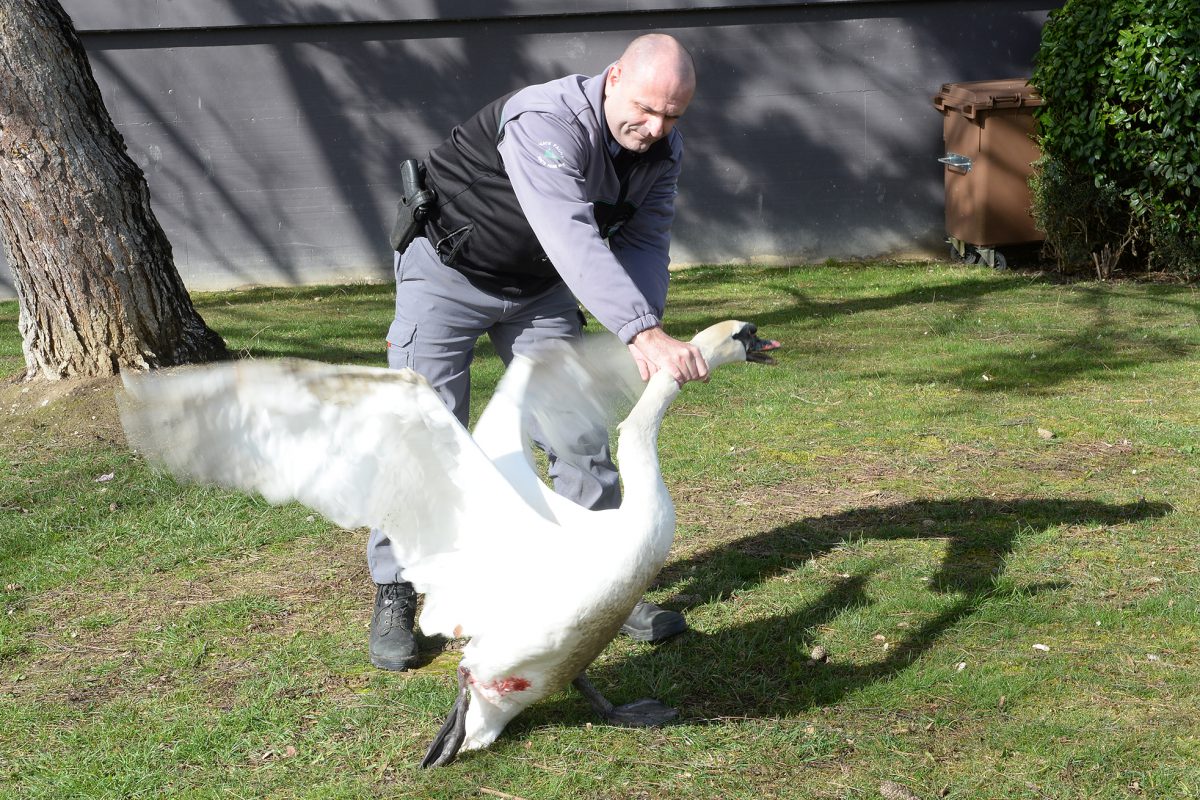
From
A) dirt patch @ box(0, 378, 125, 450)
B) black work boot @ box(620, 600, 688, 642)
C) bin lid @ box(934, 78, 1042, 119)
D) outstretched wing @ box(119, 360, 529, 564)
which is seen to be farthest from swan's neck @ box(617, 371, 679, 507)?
bin lid @ box(934, 78, 1042, 119)

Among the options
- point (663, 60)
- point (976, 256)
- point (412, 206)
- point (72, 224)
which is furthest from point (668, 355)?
point (976, 256)

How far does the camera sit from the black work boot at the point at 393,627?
3.74 m

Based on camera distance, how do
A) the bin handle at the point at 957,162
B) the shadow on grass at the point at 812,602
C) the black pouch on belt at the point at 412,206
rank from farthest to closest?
the bin handle at the point at 957,162, the black pouch on belt at the point at 412,206, the shadow on grass at the point at 812,602

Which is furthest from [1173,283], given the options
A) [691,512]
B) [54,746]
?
[54,746]

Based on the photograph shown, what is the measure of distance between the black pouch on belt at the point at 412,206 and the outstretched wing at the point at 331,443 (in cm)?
98

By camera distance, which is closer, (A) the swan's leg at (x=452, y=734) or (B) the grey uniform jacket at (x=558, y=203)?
(B) the grey uniform jacket at (x=558, y=203)

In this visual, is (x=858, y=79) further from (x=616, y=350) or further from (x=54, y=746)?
(x=54, y=746)

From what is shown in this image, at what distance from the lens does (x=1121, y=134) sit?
9148 mm

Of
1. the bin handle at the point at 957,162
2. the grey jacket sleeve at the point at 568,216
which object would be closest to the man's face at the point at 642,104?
the grey jacket sleeve at the point at 568,216

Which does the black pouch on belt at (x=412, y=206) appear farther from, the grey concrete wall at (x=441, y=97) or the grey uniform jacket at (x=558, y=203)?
the grey concrete wall at (x=441, y=97)

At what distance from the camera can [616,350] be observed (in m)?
3.77

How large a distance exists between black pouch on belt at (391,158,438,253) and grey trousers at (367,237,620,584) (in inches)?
2.5

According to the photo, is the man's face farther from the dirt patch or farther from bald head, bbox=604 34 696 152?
the dirt patch

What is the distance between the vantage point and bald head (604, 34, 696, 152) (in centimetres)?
316
